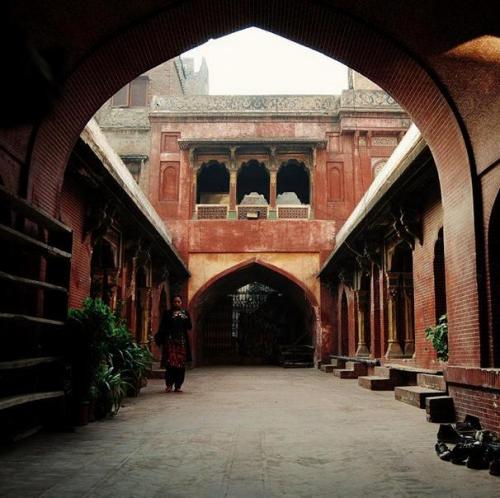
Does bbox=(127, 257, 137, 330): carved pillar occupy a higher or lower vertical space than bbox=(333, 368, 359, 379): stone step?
higher

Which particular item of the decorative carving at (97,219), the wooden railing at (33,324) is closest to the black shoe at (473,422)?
the wooden railing at (33,324)

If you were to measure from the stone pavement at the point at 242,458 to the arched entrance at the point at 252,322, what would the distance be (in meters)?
16.4

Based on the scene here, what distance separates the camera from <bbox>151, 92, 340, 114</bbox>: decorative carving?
2231 cm

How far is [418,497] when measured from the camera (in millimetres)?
3598

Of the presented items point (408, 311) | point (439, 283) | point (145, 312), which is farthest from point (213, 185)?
point (439, 283)

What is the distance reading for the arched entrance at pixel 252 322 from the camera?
80.5 feet

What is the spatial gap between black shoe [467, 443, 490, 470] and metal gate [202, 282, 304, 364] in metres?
20.9

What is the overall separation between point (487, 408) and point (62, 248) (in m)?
4.53

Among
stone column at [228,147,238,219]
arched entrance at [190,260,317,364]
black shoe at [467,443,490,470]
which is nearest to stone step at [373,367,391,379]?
black shoe at [467,443,490,470]

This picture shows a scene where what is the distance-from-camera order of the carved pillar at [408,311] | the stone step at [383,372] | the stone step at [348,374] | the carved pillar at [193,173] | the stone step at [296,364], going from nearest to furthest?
the stone step at [383,372] → the carved pillar at [408,311] → the stone step at [348,374] → the carved pillar at [193,173] → the stone step at [296,364]

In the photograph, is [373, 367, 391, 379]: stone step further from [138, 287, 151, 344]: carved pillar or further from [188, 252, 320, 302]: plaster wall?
[188, 252, 320, 302]: plaster wall

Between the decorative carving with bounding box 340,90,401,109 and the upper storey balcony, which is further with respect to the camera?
the decorative carving with bounding box 340,90,401,109

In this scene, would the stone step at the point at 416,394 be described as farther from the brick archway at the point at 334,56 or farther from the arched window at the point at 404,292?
the arched window at the point at 404,292

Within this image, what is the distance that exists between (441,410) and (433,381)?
61.3 inches
